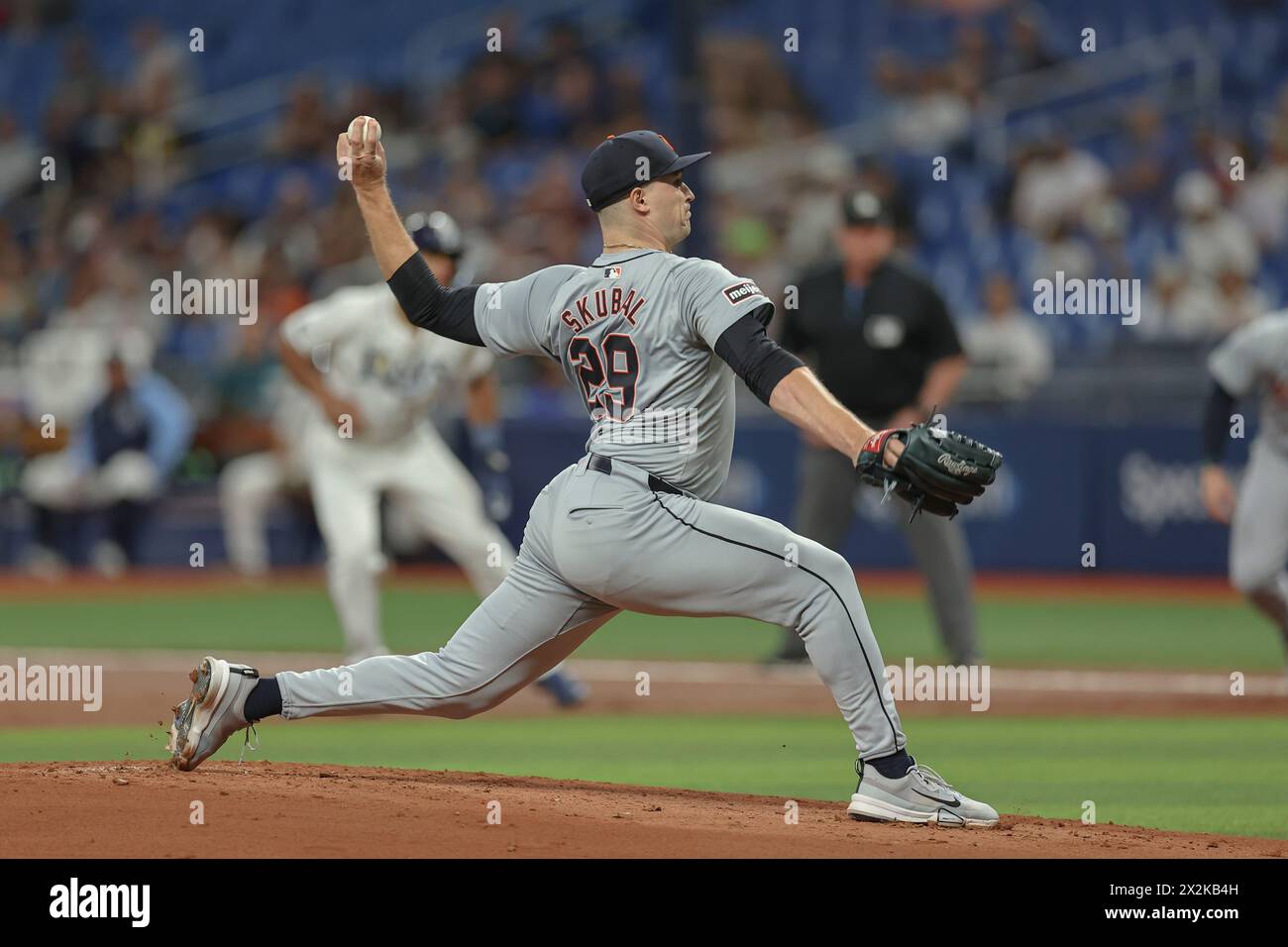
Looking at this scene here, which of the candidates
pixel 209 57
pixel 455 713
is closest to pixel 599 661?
pixel 455 713

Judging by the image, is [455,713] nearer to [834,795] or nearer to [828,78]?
[834,795]

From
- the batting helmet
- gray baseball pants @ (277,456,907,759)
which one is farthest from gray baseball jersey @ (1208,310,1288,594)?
gray baseball pants @ (277,456,907,759)

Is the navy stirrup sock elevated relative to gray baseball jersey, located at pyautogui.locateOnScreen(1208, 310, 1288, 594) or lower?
lower

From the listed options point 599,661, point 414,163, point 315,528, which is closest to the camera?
point 599,661

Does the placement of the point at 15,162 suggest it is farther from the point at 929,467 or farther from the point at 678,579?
the point at 929,467

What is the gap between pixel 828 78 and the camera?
22938 millimetres

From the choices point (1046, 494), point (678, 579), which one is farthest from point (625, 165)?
point (1046, 494)

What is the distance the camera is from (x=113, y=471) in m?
19.1

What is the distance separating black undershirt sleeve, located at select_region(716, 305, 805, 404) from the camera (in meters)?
5.54

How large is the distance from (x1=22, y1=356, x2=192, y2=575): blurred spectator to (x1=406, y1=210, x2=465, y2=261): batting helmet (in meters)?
9.83

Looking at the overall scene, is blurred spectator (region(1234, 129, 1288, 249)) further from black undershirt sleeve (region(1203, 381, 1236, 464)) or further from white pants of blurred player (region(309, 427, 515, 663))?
white pants of blurred player (region(309, 427, 515, 663))

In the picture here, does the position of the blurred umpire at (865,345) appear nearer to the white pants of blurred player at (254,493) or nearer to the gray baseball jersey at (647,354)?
the gray baseball jersey at (647,354)

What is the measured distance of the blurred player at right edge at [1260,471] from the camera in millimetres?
10258

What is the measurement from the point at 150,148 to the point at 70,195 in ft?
3.72
